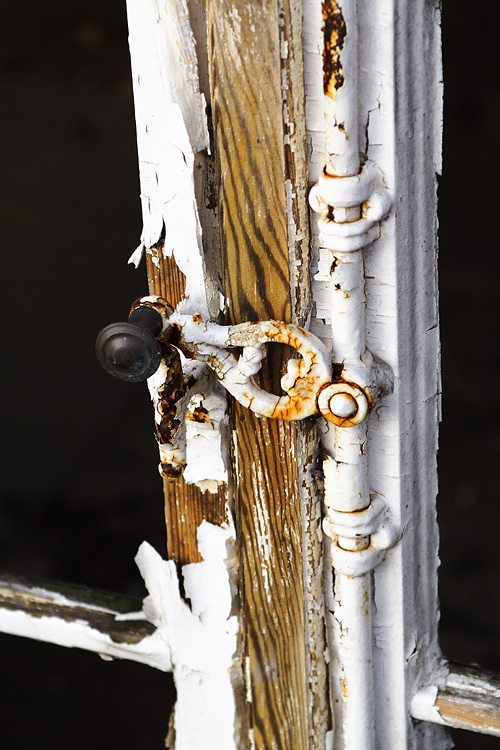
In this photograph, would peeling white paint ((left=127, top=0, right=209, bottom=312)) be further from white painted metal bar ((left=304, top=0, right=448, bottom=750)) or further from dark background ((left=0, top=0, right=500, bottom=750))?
dark background ((left=0, top=0, right=500, bottom=750))

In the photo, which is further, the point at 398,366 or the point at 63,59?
the point at 63,59

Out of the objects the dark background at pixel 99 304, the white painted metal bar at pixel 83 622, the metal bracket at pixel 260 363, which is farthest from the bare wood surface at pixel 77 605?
the dark background at pixel 99 304

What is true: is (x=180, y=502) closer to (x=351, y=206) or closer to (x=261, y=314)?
(x=261, y=314)

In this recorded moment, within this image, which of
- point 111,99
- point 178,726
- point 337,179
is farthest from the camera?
point 111,99

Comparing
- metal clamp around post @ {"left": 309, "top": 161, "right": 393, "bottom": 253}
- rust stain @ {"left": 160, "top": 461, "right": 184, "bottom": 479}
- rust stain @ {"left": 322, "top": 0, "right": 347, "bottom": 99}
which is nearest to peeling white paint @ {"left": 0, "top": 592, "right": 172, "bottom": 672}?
rust stain @ {"left": 160, "top": 461, "right": 184, "bottom": 479}

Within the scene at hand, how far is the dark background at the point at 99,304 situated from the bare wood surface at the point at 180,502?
6.49 ft

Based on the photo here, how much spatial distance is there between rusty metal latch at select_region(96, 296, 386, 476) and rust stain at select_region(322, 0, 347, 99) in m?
0.19

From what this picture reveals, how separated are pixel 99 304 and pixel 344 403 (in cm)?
314

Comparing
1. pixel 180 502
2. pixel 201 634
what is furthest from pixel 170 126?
pixel 201 634

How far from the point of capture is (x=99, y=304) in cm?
377

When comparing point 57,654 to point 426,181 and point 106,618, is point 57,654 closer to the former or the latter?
point 106,618

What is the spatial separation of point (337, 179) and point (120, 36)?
10.7ft

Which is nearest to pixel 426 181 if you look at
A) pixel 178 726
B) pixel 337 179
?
pixel 337 179

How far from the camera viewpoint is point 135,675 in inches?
99.3
